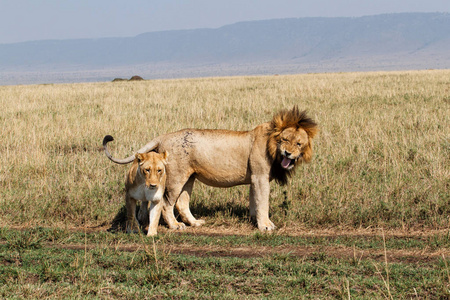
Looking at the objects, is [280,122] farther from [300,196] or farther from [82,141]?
[82,141]

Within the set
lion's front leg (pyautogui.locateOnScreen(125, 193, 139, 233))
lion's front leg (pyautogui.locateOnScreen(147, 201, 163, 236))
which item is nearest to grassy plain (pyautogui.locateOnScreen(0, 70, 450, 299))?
lion's front leg (pyautogui.locateOnScreen(147, 201, 163, 236))

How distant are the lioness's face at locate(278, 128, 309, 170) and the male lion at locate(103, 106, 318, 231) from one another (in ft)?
0.05

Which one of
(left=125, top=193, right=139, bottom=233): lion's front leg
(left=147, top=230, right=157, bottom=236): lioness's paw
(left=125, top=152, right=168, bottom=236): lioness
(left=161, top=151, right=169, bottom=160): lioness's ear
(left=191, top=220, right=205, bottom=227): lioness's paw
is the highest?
(left=161, top=151, right=169, bottom=160): lioness's ear

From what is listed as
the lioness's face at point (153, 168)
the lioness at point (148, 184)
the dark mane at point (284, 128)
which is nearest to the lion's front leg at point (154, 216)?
the lioness at point (148, 184)

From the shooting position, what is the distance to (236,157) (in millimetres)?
6574

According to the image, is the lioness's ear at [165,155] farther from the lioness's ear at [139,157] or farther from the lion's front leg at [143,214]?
the lion's front leg at [143,214]

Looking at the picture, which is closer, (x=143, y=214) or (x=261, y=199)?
(x=261, y=199)

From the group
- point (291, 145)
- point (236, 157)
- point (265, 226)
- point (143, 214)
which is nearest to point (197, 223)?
point (143, 214)

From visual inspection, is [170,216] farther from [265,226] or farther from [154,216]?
[265,226]

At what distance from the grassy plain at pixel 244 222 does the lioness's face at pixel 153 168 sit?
660 millimetres

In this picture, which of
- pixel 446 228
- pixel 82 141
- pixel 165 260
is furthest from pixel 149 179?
pixel 82 141

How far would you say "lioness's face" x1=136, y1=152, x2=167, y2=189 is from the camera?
5730 mm

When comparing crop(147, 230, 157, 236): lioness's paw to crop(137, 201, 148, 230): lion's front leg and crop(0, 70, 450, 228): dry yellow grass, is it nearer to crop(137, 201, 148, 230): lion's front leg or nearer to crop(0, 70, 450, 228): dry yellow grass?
crop(137, 201, 148, 230): lion's front leg

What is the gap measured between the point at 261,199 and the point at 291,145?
0.82 m
